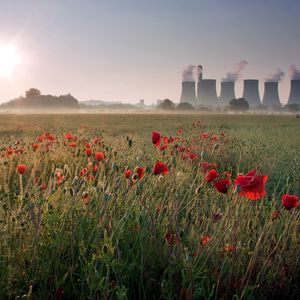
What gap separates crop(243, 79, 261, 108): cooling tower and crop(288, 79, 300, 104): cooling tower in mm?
9878

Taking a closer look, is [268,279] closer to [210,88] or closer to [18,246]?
[18,246]

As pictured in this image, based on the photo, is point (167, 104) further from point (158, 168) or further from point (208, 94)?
point (158, 168)

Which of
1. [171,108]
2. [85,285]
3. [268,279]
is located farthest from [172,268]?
[171,108]

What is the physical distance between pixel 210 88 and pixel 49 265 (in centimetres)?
11855

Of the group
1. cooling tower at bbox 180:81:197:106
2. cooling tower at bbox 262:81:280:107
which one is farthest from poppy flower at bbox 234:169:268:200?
cooling tower at bbox 262:81:280:107

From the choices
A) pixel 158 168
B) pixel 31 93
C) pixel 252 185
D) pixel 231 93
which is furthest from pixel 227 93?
pixel 252 185

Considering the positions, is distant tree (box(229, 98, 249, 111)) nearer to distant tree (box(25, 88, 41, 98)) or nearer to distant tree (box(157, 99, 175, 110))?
distant tree (box(157, 99, 175, 110))

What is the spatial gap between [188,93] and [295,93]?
1233 inches

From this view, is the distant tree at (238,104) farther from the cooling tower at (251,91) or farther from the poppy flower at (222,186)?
the poppy flower at (222,186)

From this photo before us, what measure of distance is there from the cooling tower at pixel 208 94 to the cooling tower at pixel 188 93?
5.16 m

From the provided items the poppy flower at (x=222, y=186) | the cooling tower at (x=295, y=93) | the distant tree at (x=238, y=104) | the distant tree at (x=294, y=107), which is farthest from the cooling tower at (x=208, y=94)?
the poppy flower at (x=222, y=186)

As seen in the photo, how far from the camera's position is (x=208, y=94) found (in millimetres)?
117250

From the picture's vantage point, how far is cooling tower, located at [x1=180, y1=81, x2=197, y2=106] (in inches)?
4336

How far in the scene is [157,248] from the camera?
7.54ft
